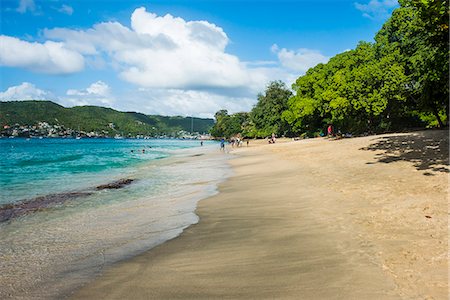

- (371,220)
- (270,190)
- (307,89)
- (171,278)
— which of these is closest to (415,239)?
(371,220)

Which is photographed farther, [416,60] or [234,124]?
[234,124]

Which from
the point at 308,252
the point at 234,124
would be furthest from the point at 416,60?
the point at 234,124

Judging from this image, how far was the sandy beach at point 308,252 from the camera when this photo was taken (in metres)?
4.89

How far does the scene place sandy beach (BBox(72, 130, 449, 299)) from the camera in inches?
192

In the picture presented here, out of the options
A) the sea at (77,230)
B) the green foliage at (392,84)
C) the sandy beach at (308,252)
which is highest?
the green foliage at (392,84)

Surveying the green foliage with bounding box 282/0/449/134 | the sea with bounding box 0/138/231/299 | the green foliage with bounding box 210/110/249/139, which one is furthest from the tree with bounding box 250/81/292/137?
the sea with bounding box 0/138/231/299

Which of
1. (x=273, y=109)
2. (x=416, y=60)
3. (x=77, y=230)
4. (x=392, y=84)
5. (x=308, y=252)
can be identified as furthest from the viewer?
(x=273, y=109)

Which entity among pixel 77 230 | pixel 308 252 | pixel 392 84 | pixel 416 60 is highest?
pixel 416 60

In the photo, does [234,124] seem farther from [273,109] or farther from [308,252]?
[308,252]

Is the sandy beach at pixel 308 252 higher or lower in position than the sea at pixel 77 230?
higher

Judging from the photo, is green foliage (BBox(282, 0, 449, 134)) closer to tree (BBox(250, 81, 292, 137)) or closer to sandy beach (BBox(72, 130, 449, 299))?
sandy beach (BBox(72, 130, 449, 299))

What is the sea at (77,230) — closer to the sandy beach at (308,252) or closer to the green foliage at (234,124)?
the sandy beach at (308,252)

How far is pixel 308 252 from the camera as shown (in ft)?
20.9

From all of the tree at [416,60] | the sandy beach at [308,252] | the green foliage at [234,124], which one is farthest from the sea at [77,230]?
the green foliage at [234,124]
